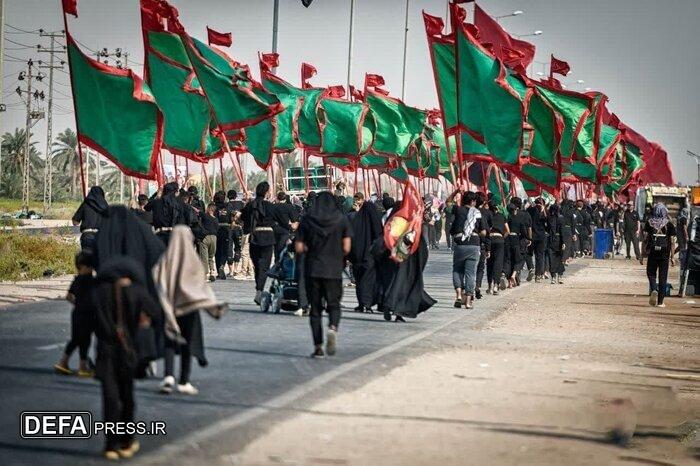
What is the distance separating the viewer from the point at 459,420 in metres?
10.7

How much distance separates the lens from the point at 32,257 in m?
31.3

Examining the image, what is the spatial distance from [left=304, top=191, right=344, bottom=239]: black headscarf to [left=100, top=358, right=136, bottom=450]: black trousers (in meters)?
5.97

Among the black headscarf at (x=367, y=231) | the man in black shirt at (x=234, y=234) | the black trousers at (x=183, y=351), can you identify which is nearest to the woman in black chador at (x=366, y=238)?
the black headscarf at (x=367, y=231)

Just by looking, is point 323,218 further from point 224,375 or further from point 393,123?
point 393,123

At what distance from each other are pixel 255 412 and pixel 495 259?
16489mm

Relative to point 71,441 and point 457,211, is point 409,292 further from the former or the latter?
point 71,441

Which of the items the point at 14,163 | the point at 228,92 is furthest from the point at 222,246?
the point at 14,163

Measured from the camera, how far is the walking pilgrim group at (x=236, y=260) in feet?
29.4

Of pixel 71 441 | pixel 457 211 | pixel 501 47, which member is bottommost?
pixel 71 441

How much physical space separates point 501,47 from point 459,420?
2618 centimetres

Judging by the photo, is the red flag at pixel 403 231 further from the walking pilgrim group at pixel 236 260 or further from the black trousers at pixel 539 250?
the black trousers at pixel 539 250

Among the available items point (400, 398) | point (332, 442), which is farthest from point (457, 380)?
point (332, 442)

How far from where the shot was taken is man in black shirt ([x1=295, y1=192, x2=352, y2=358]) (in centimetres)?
1453

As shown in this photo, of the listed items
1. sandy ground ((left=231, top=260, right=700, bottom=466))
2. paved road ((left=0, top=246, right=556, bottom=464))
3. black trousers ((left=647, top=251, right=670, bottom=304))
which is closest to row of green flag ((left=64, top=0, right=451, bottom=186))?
paved road ((left=0, top=246, right=556, bottom=464))
